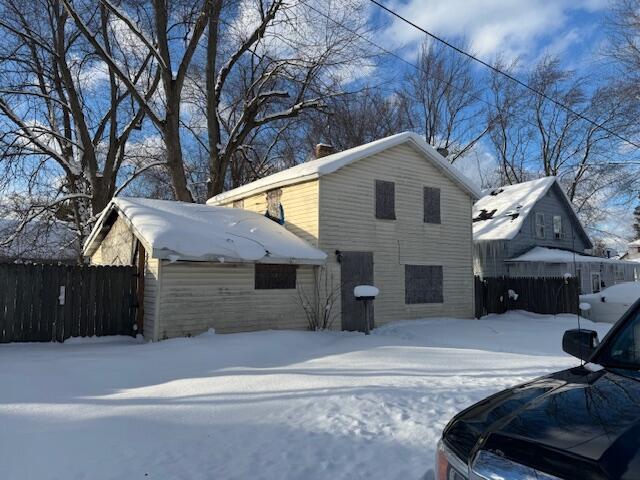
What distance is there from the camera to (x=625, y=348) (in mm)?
2791

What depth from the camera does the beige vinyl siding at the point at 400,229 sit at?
46.1 ft

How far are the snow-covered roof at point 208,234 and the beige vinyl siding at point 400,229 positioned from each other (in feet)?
4.50

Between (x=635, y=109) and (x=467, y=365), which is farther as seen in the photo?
(x=635, y=109)

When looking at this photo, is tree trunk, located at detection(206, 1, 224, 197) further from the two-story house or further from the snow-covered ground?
the snow-covered ground

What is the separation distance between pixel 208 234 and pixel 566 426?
414 inches

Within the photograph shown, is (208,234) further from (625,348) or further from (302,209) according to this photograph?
(625,348)

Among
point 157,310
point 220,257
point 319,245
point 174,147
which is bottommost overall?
point 157,310

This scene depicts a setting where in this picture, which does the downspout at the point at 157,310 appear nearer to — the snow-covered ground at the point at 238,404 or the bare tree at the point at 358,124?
the snow-covered ground at the point at 238,404

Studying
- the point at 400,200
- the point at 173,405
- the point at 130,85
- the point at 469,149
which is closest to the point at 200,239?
the point at 173,405

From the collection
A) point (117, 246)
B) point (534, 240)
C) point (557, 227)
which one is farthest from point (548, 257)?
point (117, 246)

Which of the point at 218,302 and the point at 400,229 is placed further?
the point at 400,229

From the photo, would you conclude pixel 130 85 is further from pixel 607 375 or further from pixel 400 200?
pixel 607 375

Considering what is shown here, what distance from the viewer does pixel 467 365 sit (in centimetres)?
805

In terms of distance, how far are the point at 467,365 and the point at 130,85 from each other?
58.6 ft
